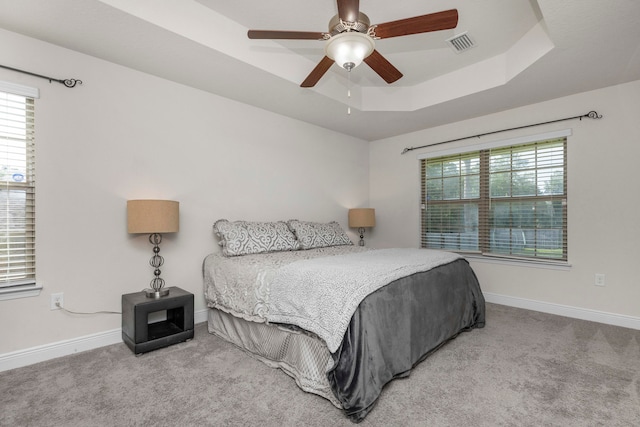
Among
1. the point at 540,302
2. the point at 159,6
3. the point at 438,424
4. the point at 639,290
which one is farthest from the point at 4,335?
the point at 639,290

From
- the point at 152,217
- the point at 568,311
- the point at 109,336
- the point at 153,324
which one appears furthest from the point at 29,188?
the point at 568,311

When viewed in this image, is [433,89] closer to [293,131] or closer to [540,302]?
[293,131]

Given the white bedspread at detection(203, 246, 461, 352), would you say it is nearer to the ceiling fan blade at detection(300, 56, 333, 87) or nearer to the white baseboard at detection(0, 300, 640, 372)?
the white baseboard at detection(0, 300, 640, 372)

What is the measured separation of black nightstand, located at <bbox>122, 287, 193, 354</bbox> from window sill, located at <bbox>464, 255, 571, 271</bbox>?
11.4ft

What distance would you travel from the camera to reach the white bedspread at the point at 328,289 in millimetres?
1749

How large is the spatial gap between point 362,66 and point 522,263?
2.92 m

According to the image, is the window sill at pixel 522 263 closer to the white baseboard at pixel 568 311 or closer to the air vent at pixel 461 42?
the white baseboard at pixel 568 311

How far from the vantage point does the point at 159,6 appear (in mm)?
2152

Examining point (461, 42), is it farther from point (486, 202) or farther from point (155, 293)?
point (155, 293)

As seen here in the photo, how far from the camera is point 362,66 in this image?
324cm

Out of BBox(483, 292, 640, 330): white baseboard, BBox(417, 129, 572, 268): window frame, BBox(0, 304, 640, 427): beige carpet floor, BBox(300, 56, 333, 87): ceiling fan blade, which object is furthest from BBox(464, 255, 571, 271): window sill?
BBox(300, 56, 333, 87): ceiling fan blade

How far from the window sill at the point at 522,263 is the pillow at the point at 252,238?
2.41 meters

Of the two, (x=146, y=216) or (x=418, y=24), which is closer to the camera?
(x=418, y=24)

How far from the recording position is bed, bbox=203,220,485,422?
1.71 m
